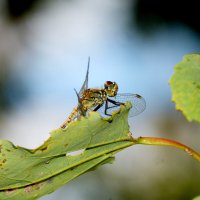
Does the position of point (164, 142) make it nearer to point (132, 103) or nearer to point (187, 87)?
point (187, 87)

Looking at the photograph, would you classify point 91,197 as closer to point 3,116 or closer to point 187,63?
point 3,116

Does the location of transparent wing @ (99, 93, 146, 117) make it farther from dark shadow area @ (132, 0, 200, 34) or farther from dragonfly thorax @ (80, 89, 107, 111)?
dark shadow area @ (132, 0, 200, 34)

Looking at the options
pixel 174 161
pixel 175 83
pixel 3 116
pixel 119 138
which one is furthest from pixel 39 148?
pixel 3 116

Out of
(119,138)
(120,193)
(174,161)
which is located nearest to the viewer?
(119,138)

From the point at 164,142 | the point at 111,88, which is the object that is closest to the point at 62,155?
the point at 164,142

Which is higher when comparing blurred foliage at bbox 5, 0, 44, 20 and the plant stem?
blurred foliage at bbox 5, 0, 44, 20

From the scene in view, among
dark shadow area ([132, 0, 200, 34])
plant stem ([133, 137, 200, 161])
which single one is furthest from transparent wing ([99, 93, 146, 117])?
dark shadow area ([132, 0, 200, 34])

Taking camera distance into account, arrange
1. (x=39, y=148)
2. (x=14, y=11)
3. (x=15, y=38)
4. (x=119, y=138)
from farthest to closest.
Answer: (x=15, y=38) < (x=14, y=11) < (x=119, y=138) < (x=39, y=148)
